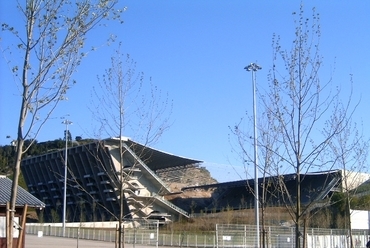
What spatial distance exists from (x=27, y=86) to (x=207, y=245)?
32.5 metres

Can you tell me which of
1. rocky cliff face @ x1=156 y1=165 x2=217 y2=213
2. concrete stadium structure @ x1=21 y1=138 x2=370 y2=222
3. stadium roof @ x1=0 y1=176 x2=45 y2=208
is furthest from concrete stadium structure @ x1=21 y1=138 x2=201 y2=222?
stadium roof @ x1=0 y1=176 x2=45 y2=208

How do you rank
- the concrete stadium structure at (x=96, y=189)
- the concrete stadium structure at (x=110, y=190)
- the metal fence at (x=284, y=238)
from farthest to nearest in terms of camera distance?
the concrete stadium structure at (x=96, y=189) → the concrete stadium structure at (x=110, y=190) → the metal fence at (x=284, y=238)

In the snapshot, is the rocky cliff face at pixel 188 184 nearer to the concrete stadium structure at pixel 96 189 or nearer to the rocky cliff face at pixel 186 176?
the rocky cliff face at pixel 186 176

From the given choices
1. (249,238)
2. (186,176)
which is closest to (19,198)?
(249,238)

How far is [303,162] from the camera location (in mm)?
12828

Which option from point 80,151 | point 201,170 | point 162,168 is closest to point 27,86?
point 80,151

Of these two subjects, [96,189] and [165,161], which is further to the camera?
[165,161]

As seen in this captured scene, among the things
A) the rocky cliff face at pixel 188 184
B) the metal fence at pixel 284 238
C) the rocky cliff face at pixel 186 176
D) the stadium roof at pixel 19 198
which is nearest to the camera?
the stadium roof at pixel 19 198

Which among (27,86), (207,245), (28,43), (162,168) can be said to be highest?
(162,168)

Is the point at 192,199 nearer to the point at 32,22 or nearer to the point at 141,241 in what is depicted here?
the point at 141,241

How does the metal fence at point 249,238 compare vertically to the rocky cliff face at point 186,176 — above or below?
below

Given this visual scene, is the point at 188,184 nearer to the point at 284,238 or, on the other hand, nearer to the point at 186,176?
the point at 186,176

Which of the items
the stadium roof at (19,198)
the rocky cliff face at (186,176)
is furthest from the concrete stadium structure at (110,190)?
the stadium roof at (19,198)

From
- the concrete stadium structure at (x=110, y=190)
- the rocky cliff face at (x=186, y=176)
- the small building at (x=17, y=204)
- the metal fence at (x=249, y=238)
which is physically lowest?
the metal fence at (x=249, y=238)
